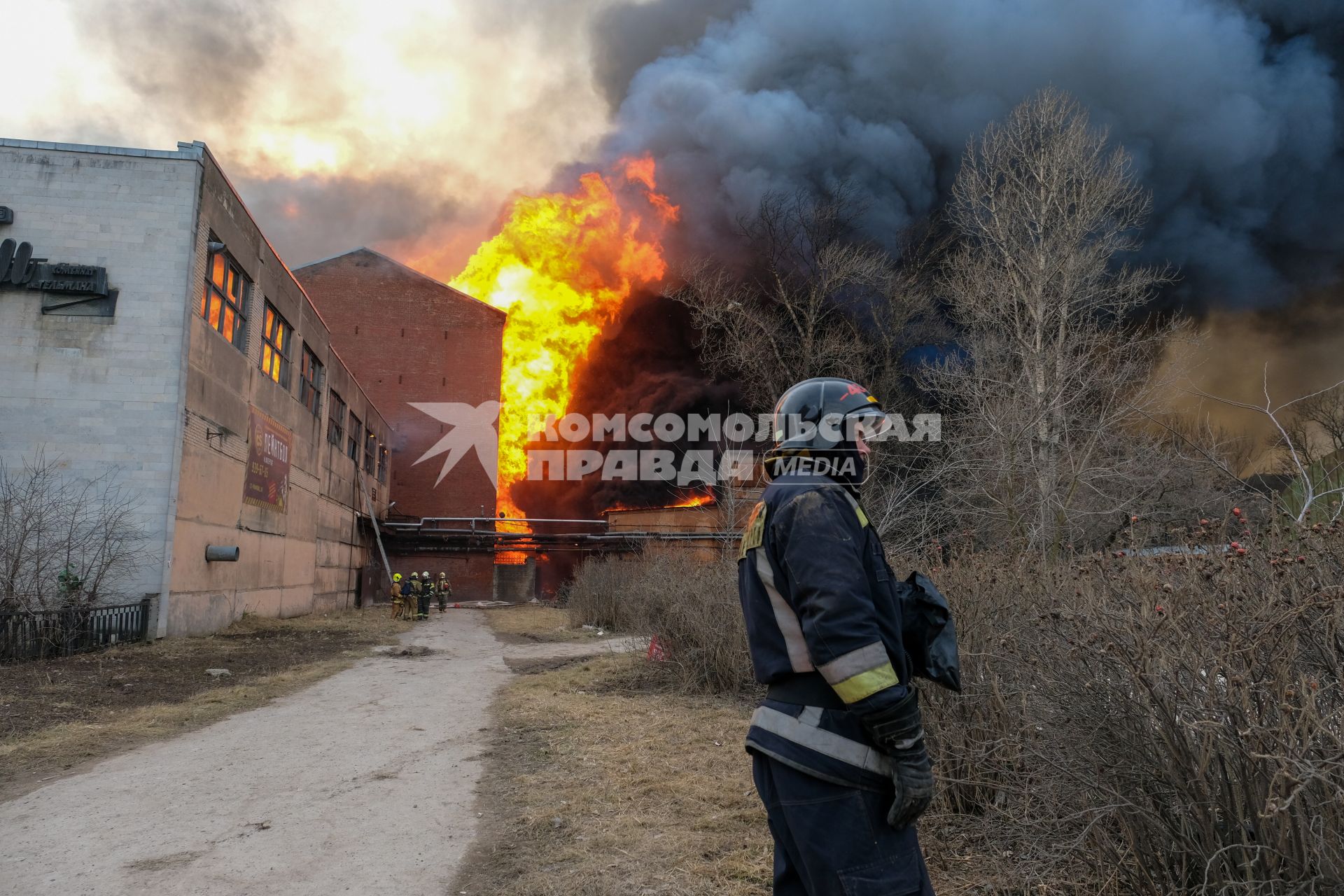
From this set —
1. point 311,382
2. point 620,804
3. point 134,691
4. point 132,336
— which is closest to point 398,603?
point 311,382

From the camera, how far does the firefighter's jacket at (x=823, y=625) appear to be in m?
2.21

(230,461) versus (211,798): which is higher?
(230,461)

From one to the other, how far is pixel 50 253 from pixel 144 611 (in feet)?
21.1

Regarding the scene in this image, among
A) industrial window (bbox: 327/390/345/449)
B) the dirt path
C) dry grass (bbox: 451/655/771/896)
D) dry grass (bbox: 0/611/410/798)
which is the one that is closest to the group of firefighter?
industrial window (bbox: 327/390/345/449)

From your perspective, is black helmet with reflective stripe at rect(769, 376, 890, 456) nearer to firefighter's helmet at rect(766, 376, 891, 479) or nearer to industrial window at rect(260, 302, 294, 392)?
firefighter's helmet at rect(766, 376, 891, 479)

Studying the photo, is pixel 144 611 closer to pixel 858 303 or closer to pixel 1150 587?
pixel 1150 587

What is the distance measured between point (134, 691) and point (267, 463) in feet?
35.7

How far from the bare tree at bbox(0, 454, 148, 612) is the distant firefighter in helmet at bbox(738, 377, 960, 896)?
1323cm

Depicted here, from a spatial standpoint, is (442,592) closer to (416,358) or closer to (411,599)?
(411,599)

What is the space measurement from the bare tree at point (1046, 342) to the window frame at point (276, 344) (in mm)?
15660

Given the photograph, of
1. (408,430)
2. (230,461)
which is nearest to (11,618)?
(230,461)

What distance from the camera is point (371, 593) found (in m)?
34.2

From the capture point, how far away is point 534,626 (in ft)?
67.9

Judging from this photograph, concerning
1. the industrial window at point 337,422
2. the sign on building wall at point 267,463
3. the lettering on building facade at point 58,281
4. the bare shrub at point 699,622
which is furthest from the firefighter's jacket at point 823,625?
the industrial window at point 337,422
